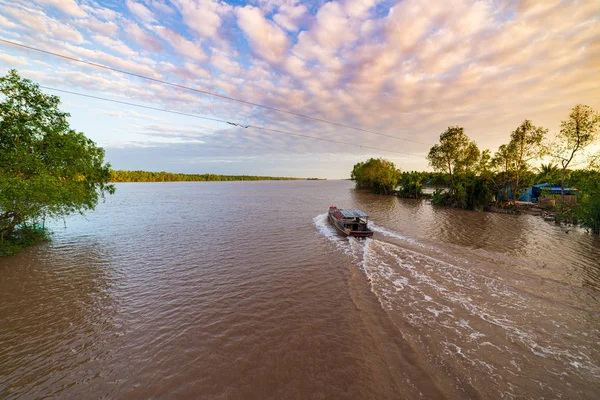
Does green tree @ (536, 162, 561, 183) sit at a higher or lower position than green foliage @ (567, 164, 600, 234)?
higher

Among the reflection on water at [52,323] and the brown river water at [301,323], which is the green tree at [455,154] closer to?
the brown river water at [301,323]

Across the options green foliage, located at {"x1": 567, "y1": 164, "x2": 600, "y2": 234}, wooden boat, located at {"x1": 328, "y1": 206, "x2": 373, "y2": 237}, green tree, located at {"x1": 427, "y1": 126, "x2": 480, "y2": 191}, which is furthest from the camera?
green tree, located at {"x1": 427, "y1": 126, "x2": 480, "y2": 191}

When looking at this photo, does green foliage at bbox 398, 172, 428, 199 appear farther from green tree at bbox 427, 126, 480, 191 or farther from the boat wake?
the boat wake

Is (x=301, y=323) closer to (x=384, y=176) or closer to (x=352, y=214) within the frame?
(x=352, y=214)

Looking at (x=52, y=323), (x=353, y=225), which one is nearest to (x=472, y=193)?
(x=353, y=225)

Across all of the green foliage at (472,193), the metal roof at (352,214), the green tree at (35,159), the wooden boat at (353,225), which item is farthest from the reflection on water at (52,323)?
the green foliage at (472,193)

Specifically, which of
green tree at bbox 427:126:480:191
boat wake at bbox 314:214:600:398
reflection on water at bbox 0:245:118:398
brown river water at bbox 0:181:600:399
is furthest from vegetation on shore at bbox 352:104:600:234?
reflection on water at bbox 0:245:118:398
